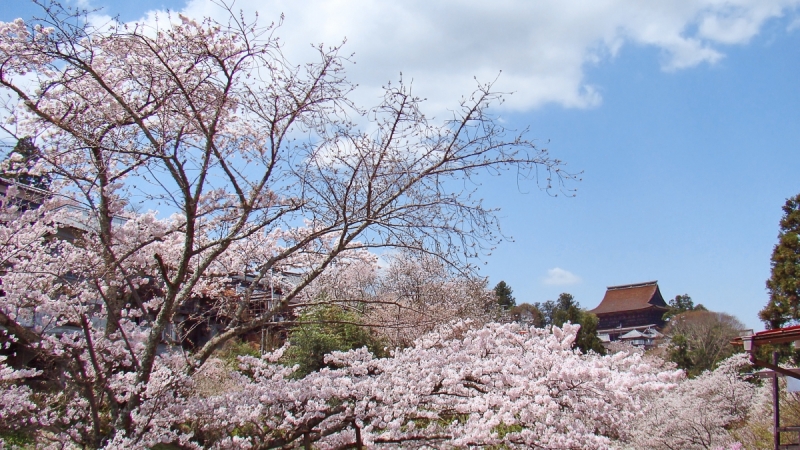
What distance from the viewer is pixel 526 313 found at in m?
36.5

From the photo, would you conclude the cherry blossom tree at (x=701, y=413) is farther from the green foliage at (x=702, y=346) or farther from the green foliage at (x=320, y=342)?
the green foliage at (x=702, y=346)

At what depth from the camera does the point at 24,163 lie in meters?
4.35

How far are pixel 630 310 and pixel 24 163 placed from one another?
36.6 metres

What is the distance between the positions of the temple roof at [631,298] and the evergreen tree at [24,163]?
117 feet

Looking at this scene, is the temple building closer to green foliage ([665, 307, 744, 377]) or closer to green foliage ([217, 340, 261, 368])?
green foliage ([665, 307, 744, 377])

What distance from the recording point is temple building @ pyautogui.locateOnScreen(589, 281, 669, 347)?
35.6m

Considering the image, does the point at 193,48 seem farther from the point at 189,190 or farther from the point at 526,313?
the point at 526,313

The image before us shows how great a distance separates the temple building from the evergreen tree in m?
34.1

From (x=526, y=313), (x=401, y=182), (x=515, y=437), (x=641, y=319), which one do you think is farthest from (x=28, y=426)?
(x=641, y=319)

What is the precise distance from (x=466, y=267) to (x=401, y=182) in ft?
2.52

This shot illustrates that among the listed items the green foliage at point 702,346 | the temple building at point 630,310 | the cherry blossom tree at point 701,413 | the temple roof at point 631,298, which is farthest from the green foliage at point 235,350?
the temple roof at point 631,298

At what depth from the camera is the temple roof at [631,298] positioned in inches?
1419

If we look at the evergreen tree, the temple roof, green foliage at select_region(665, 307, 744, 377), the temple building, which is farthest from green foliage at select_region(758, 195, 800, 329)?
the temple roof

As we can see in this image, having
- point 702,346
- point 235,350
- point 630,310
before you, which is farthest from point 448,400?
point 630,310
